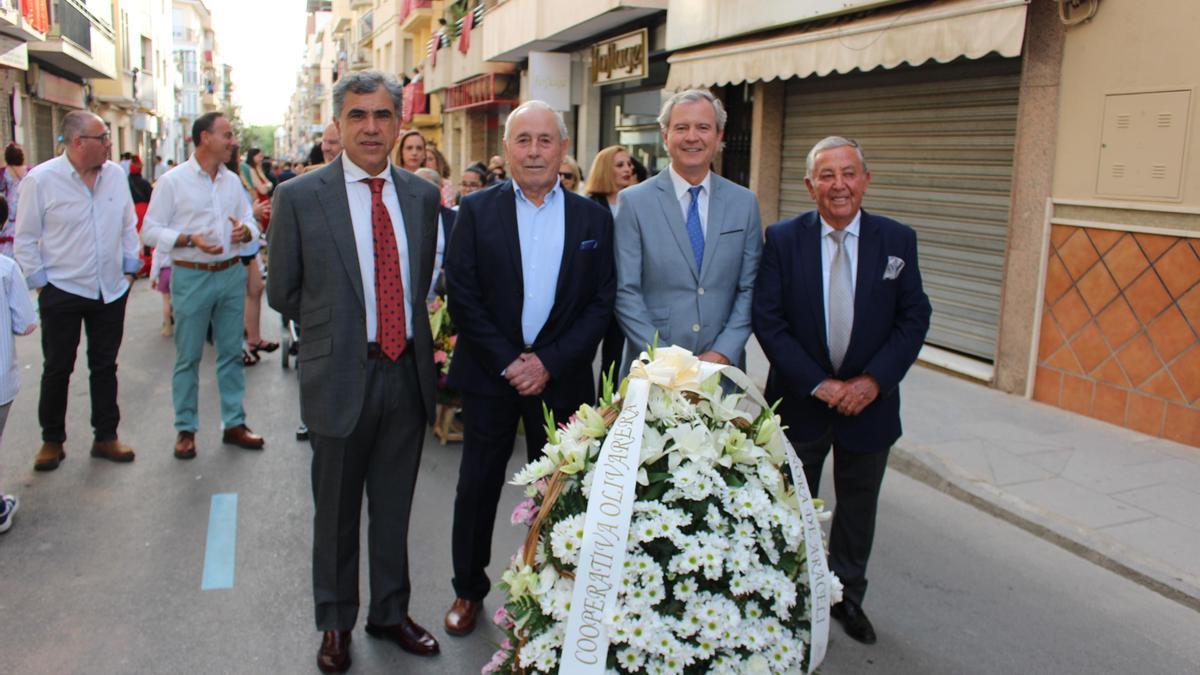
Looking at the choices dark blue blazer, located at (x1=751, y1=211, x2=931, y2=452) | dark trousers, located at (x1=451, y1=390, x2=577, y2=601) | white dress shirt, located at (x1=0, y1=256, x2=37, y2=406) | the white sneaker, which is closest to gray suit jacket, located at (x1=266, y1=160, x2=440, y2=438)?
dark trousers, located at (x1=451, y1=390, x2=577, y2=601)

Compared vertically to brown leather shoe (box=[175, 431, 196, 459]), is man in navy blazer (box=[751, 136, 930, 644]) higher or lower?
higher

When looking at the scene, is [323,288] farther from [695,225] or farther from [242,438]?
[242,438]

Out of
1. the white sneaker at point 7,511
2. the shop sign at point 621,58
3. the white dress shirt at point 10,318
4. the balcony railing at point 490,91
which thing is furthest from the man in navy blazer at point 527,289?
the balcony railing at point 490,91

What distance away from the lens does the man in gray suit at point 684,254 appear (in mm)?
3844

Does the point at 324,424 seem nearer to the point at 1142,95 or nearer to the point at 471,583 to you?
the point at 471,583

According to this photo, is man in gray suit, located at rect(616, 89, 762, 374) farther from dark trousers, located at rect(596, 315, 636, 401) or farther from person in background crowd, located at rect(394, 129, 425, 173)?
person in background crowd, located at rect(394, 129, 425, 173)

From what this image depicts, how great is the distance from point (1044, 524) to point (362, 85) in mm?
4184

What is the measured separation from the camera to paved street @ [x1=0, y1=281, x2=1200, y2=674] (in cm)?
376

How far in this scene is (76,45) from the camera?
85.5 ft

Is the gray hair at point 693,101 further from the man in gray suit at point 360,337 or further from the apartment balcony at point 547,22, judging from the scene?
the apartment balcony at point 547,22

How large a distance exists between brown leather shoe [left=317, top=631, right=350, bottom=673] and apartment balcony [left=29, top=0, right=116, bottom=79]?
2413cm

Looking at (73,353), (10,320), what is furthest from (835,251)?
(73,353)

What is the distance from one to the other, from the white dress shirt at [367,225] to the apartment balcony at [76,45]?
23.8 meters

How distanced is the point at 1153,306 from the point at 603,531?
591 centimetres
